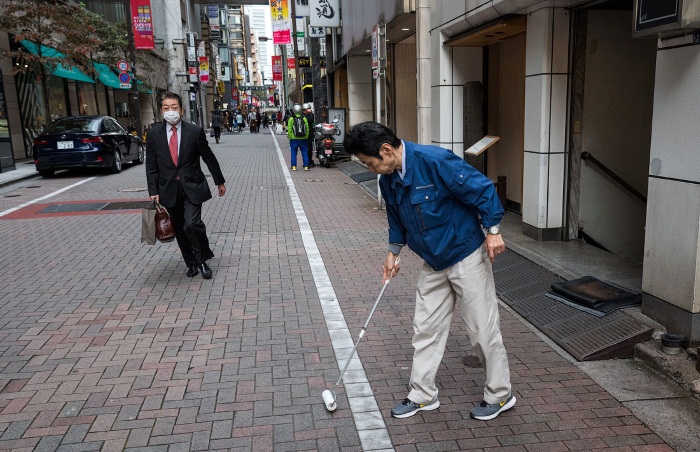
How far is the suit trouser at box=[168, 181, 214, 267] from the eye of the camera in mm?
6164

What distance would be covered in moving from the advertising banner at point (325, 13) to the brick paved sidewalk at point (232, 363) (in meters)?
13.1

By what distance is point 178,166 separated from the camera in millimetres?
6066

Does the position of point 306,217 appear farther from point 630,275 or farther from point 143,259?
point 630,275

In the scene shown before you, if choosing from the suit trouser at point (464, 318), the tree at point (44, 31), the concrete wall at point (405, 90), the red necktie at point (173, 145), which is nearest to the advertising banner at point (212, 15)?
the tree at point (44, 31)

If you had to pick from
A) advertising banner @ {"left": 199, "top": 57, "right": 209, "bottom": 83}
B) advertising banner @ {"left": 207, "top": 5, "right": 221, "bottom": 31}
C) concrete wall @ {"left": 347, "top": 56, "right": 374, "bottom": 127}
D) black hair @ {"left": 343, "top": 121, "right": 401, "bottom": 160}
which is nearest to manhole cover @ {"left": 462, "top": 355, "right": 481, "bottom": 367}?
black hair @ {"left": 343, "top": 121, "right": 401, "bottom": 160}

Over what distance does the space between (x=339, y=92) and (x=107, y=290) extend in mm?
20344

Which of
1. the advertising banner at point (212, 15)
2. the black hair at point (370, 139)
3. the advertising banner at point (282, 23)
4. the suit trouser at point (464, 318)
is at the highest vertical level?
the advertising banner at point (212, 15)

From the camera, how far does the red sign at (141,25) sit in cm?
2948

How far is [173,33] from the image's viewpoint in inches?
1971

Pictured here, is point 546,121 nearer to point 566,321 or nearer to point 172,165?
point 566,321

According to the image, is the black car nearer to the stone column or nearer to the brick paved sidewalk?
the brick paved sidewalk

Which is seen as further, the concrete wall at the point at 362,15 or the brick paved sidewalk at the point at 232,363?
the concrete wall at the point at 362,15

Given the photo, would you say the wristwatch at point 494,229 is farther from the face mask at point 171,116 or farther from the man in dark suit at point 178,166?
the face mask at point 171,116

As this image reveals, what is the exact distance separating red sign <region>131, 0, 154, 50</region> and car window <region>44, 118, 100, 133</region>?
1480cm
